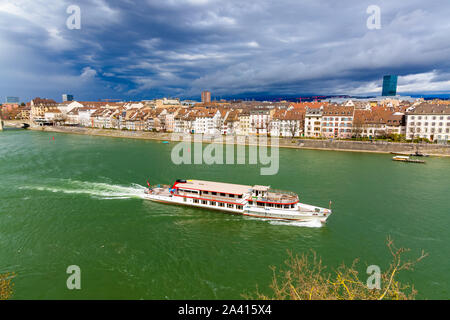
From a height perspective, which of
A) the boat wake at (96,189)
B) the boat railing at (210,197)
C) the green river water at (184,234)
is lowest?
the green river water at (184,234)

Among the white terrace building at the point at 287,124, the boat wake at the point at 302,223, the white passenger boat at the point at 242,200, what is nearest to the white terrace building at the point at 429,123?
the white terrace building at the point at 287,124

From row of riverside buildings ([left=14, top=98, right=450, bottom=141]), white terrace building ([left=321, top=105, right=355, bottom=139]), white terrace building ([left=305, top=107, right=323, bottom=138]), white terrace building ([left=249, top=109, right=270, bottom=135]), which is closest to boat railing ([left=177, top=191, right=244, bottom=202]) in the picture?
row of riverside buildings ([left=14, top=98, right=450, bottom=141])

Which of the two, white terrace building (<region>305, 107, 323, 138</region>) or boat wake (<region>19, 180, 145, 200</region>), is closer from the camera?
boat wake (<region>19, 180, 145, 200</region>)

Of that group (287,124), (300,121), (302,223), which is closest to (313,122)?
(300,121)

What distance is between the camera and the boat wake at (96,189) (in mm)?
30452

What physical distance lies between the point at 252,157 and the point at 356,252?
1533 inches

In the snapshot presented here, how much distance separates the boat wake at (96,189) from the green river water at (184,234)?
4.9 inches

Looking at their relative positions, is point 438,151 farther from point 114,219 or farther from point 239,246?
point 114,219

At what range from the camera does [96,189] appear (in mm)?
32406

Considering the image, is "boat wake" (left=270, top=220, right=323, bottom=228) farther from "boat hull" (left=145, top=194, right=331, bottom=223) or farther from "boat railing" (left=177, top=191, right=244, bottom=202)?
"boat railing" (left=177, top=191, right=244, bottom=202)

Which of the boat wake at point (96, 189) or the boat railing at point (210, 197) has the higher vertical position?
the boat railing at point (210, 197)

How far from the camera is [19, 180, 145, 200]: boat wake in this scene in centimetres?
3045

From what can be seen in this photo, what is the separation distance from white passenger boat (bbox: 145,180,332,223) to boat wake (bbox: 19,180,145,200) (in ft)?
8.85

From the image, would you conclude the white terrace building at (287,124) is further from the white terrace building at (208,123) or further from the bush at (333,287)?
the bush at (333,287)
